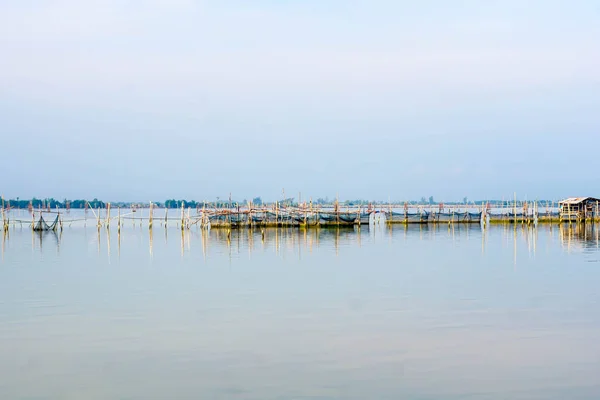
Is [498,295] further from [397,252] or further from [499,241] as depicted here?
[499,241]

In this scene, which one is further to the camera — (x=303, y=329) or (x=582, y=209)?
(x=582, y=209)

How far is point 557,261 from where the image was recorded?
27.8 m

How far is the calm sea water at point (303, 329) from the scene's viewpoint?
35.1ft

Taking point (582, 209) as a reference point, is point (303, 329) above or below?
below

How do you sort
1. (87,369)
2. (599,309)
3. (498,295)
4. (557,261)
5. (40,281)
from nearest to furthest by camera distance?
(87,369) → (599,309) → (498,295) → (40,281) → (557,261)

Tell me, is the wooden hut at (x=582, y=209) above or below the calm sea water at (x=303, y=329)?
above

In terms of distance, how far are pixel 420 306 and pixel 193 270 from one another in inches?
439

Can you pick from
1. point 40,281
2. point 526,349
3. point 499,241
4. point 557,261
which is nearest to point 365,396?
point 526,349

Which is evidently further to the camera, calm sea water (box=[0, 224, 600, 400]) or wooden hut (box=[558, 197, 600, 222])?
wooden hut (box=[558, 197, 600, 222])

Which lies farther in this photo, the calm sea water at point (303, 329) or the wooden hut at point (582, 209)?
the wooden hut at point (582, 209)

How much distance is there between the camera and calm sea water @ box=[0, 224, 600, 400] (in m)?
10.7

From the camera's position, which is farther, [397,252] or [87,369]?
[397,252]

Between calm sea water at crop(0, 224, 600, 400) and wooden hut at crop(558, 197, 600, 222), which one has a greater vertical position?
wooden hut at crop(558, 197, 600, 222)

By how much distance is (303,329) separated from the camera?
14695 mm
